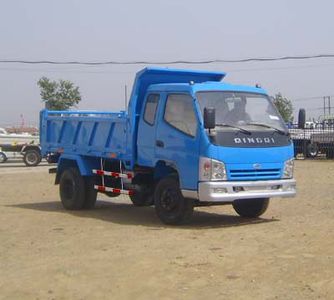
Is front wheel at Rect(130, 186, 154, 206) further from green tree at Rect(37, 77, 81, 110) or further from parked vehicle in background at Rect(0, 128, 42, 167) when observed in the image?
green tree at Rect(37, 77, 81, 110)

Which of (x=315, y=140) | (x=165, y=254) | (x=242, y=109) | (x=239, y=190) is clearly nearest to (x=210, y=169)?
(x=239, y=190)

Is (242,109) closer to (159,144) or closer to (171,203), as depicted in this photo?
(159,144)

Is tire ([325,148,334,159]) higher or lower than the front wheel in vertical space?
higher

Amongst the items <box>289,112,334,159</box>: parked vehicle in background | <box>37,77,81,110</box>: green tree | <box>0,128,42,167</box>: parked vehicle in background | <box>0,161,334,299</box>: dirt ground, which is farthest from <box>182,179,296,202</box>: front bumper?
<box>37,77,81,110</box>: green tree

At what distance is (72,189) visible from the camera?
14.1m

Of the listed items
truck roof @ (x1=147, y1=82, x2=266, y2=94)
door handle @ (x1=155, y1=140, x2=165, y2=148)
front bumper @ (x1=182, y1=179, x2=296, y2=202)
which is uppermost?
truck roof @ (x1=147, y1=82, x2=266, y2=94)

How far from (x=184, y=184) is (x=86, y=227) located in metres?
1.94

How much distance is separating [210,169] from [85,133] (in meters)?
4.02

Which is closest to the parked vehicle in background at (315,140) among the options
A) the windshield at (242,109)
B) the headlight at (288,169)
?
the windshield at (242,109)

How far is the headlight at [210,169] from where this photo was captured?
10578 millimetres

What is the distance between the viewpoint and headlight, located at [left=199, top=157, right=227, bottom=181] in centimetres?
1058

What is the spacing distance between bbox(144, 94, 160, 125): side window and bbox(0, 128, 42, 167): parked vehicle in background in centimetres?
2203

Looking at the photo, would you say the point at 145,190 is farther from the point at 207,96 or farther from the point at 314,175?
the point at 314,175

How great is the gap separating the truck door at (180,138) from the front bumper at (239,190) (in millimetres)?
207
